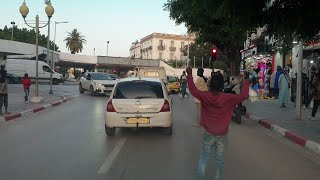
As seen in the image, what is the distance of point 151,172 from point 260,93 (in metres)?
21.4

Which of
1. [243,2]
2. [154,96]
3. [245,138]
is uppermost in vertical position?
[243,2]

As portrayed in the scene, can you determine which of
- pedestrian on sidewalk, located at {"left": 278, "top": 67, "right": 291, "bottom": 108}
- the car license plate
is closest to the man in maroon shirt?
the car license plate

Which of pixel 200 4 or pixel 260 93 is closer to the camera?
pixel 200 4

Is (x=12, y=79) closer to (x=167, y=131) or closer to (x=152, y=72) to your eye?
(x=152, y=72)

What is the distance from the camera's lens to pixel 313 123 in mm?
15352

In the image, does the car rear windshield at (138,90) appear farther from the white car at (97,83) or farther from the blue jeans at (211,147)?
the white car at (97,83)

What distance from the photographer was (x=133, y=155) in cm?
964

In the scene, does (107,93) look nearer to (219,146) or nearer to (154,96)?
(154,96)

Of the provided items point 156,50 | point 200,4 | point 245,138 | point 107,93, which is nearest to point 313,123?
point 245,138

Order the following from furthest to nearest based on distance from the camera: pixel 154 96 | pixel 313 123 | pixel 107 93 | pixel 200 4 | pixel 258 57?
pixel 258 57, pixel 107 93, pixel 313 123, pixel 154 96, pixel 200 4

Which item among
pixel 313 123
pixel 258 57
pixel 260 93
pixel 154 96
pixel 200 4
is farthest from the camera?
pixel 258 57

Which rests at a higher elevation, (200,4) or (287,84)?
(200,4)

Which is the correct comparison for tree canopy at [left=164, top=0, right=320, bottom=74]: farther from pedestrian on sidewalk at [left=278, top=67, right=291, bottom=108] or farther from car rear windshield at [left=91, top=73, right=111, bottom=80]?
car rear windshield at [left=91, top=73, right=111, bottom=80]

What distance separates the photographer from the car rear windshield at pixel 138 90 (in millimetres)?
12406
